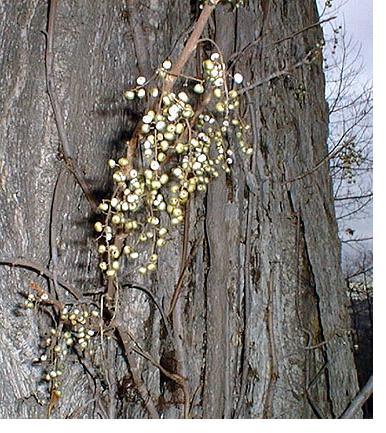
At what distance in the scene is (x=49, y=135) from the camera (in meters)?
0.85

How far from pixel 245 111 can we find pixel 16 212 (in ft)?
1.32

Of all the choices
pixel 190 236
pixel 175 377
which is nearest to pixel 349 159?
pixel 190 236

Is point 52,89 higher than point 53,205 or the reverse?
higher

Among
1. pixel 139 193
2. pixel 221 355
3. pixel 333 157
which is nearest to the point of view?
pixel 139 193

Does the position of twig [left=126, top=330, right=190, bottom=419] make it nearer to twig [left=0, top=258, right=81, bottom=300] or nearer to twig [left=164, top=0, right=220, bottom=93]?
twig [left=0, top=258, right=81, bottom=300]

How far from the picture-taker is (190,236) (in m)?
0.92

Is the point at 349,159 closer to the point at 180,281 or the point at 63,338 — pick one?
the point at 180,281

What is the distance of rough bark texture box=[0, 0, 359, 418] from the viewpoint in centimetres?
82

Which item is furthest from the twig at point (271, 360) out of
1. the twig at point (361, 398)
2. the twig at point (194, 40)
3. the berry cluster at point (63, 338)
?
the twig at point (194, 40)
